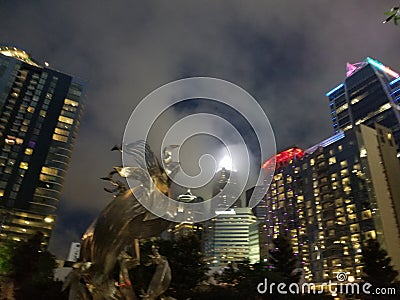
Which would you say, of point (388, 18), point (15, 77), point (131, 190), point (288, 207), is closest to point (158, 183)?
point (131, 190)

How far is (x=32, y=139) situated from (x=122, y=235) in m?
70.8

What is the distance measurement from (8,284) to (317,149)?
6176 cm

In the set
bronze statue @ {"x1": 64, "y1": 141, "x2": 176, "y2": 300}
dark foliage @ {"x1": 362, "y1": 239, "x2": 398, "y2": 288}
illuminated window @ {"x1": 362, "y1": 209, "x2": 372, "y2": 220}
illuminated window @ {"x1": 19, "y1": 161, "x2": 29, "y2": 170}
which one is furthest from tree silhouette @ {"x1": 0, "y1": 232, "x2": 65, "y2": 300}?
illuminated window @ {"x1": 362, "y1": 209, "x2": 372, "y2": 220}

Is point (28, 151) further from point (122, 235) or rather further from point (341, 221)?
point (122, 235)

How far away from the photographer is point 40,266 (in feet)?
101

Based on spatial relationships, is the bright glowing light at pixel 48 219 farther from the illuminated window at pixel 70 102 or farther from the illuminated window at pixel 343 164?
the illuminated window at pixel 343 164

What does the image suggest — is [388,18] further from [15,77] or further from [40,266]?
[15,77]

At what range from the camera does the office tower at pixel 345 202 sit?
53750 millimetres

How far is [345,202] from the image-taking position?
5944 cm

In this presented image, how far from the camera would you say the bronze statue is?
9.16 m

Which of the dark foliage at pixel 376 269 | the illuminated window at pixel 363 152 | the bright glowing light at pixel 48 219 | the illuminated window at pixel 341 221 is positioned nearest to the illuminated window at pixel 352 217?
the illuminated window at pixel 341 221

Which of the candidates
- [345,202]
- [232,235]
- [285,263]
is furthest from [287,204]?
[232,235]

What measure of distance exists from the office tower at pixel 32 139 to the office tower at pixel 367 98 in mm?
74769

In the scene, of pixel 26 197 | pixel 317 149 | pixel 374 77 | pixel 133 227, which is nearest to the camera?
pixel 133 227
